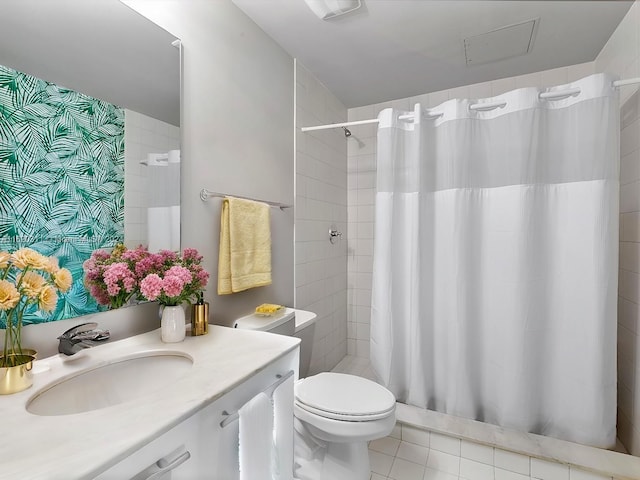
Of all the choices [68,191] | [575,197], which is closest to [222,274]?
[68,191]

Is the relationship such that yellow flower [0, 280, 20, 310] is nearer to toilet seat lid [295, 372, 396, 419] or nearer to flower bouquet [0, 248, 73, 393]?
flower bouquet [0, 248, 73, 393]

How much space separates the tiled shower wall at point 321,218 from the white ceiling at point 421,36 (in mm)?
224

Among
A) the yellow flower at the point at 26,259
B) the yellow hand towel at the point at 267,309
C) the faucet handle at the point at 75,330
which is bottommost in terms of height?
the yellow hand towel at the point at 267,309

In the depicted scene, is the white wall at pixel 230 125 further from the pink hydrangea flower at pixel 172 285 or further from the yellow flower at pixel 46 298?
the yellow flower at pixel 46 298

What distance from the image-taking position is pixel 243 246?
153 centimetres

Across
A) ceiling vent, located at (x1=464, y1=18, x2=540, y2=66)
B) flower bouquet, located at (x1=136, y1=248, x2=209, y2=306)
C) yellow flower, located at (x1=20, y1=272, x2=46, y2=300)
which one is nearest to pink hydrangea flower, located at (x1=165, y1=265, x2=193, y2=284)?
flower bouquet, located at (x1=136, y1=248, x2=209, y2=306)

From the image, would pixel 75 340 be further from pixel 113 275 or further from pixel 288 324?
pixel 288 324

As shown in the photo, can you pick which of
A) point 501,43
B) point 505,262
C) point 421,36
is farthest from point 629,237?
point 421,36

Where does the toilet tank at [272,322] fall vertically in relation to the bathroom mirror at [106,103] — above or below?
below

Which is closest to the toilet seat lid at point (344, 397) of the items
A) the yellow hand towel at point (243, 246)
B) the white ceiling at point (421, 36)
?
the yellow hand towel at point (243, 246)

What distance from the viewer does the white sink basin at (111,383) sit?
31.0 inches

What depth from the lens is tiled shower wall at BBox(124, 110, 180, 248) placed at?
43.9 inches

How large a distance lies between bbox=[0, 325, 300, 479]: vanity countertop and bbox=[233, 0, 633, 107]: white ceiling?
1589 mm

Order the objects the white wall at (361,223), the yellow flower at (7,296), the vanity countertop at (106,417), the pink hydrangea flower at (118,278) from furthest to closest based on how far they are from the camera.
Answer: the white wall at (361,223), the pink hydrangea flower at (118,278), the yellow flower at (7,296), the vanity countertop at (106,417)
